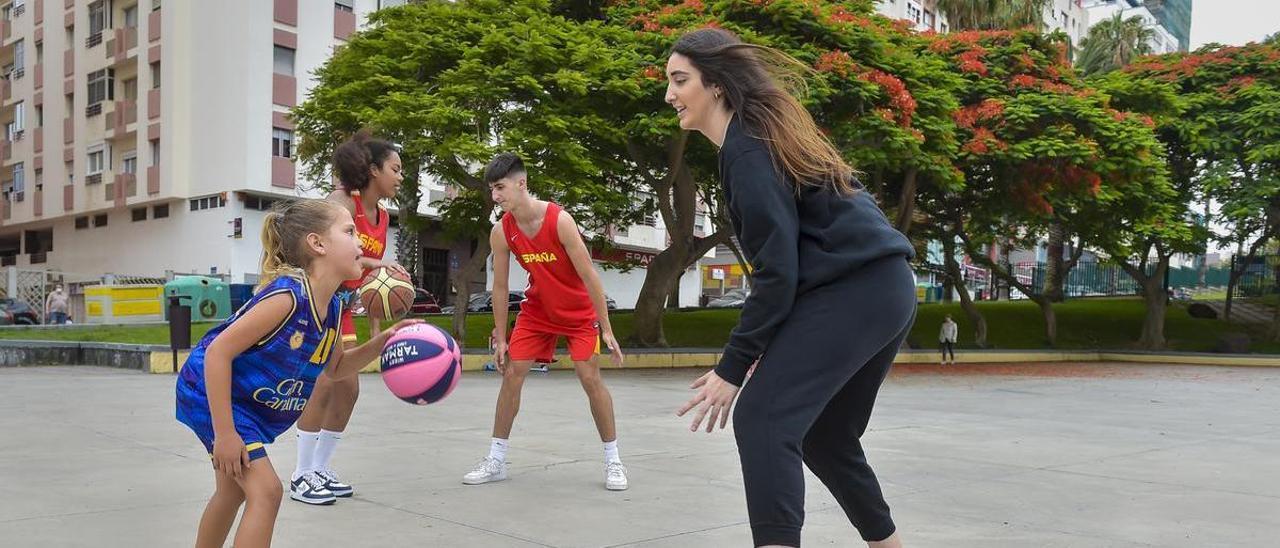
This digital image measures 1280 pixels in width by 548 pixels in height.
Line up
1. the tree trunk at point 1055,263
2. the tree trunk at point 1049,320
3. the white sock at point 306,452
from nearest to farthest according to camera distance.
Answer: the white sock at point 306,452 → the tree trunk at point 1049,320 → the tree trunk at point 1055,263

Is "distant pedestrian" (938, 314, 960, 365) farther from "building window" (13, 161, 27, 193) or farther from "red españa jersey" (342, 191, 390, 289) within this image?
"building window" (13, 161, 27, 193)

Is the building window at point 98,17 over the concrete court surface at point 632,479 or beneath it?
over

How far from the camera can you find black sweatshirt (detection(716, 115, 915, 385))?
2.68 meters

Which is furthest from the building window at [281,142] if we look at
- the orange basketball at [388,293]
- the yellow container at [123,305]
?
the orange basketball at [388,293]

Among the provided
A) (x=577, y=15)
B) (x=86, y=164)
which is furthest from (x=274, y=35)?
(x=577, y=15)

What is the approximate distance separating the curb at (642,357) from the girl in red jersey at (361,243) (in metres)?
5.53

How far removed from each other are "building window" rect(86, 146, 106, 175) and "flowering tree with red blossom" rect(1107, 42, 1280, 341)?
33.3 metres

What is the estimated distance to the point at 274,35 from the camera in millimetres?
34156

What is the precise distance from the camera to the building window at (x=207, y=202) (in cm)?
3484

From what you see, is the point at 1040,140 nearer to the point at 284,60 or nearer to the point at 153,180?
the point at 284,60

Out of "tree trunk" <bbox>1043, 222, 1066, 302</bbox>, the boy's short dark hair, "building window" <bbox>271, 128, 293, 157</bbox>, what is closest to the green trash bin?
"building window" <bbox>271, 128, 293, 157</bbox>

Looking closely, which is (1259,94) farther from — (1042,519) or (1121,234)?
(1042,519)

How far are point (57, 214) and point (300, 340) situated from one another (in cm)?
4336

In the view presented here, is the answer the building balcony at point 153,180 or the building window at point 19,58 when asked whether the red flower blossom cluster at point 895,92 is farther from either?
the building window at point 19,58
